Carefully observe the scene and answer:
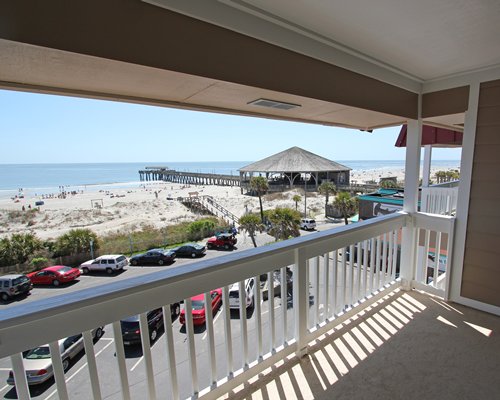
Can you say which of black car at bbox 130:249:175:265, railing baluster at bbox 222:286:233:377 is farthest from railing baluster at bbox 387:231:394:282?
black car at bbox 130:249:175:265

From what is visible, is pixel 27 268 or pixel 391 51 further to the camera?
pixel 27 268

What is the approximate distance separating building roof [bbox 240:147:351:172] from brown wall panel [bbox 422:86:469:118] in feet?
26.6

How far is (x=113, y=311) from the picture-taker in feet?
3.69

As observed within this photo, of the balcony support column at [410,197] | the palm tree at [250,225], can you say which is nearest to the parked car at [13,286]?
the balcony support column at [410,197]

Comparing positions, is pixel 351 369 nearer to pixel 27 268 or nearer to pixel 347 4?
pixel 347 4

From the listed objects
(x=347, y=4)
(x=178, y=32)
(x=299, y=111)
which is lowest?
(x=299, y=111)

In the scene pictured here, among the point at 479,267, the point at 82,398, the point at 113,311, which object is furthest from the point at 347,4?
the point at 82,398

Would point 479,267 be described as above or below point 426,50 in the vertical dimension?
below

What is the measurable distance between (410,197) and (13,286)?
3.72 metres

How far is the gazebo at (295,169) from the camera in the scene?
11.2 metres

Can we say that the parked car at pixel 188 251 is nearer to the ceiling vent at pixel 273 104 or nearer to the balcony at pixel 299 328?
the balcony at pixel 299 328

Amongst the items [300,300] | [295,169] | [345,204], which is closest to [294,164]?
[295,169]

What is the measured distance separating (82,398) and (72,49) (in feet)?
7.94

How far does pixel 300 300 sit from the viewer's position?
6.23ft
